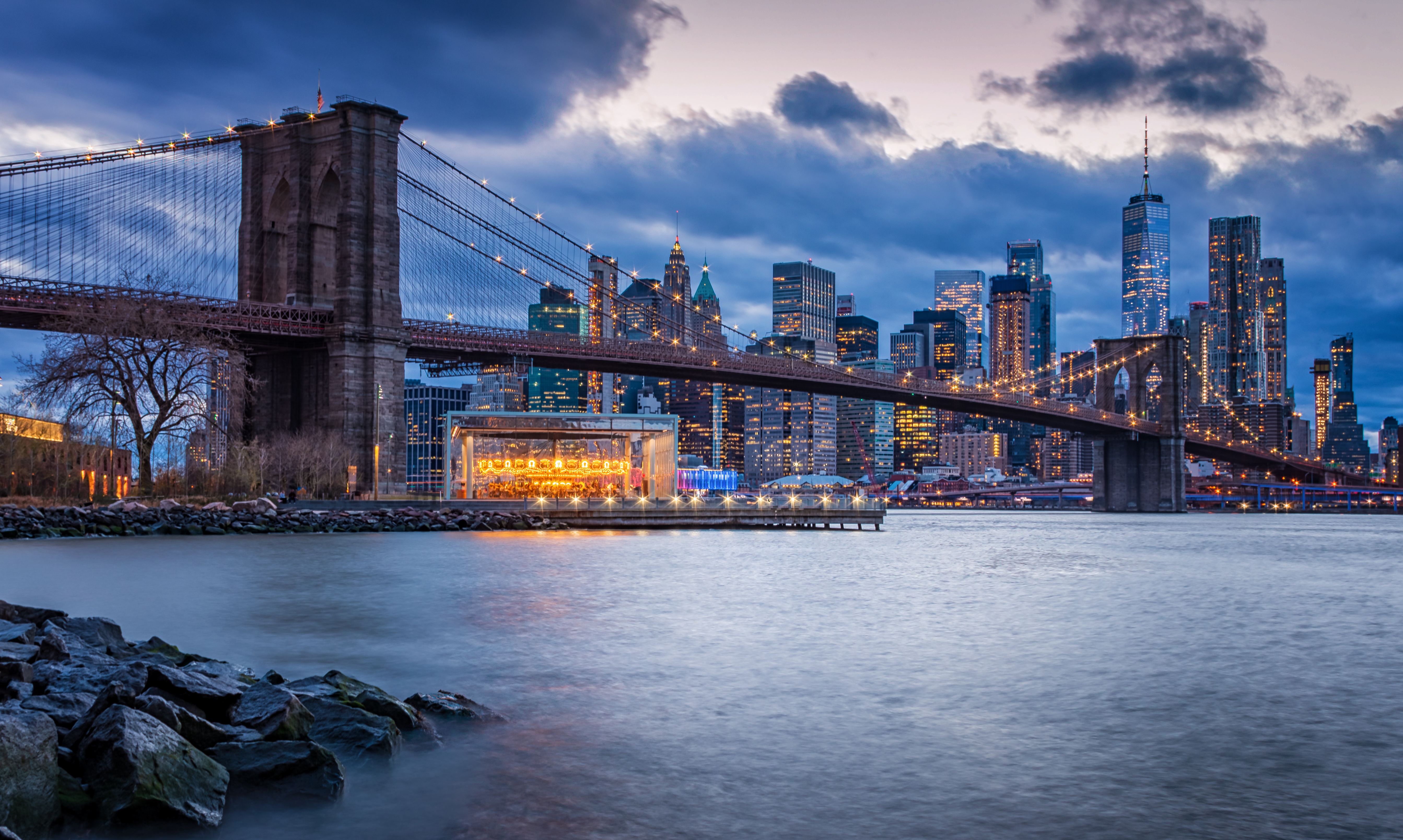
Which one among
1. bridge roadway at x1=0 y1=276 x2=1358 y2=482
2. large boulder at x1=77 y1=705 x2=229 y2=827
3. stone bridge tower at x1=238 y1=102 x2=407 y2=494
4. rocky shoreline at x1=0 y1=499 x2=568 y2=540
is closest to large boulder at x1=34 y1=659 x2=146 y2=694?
large boulder at x1=77 y1=705 x2=229 y2=827

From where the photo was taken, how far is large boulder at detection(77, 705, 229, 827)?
7375 millimetres

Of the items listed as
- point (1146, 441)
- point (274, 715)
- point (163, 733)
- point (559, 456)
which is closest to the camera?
point (163, 733)

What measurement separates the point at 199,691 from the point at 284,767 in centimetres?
132

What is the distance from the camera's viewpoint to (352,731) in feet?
31.8

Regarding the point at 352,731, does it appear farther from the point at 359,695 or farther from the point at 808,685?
the point at 808,685

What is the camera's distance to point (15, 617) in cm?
1341

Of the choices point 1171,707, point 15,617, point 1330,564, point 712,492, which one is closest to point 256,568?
point 15,617

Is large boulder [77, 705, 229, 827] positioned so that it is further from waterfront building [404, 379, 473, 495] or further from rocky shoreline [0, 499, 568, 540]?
waterfront building [404, 379, 473, 495]

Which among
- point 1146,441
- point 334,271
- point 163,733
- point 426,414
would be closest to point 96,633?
point 163,733

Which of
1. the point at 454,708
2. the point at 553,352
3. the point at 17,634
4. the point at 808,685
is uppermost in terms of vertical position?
the point at 553,352

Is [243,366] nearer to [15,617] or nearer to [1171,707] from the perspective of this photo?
[15,617]

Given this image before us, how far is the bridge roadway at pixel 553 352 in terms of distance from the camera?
1768 inches

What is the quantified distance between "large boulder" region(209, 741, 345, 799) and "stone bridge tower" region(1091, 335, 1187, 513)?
104 m

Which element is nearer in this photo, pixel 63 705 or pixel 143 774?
pixel 143 774
